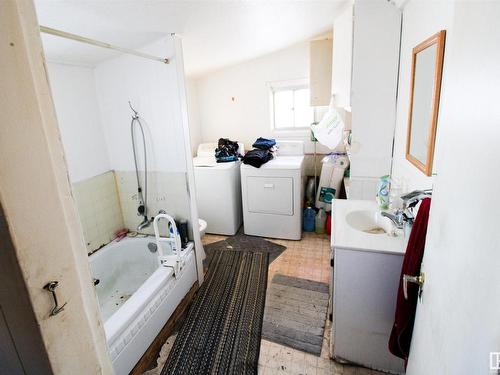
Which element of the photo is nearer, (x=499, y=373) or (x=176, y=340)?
(x=499, y=373)

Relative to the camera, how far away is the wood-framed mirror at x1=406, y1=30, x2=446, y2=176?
3.98 feet

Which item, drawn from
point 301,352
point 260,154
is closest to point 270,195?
point 260,154

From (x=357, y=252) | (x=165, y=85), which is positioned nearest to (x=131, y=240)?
(x=165, y=85)

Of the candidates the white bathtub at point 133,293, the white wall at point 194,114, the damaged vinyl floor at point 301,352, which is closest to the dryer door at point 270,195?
the damaged vinyl floor at point 301,352

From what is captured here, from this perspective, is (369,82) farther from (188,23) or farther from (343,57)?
(188,23)

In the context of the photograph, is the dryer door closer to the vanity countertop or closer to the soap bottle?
the soap bottle

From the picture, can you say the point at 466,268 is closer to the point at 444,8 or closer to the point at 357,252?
the point at 357,252

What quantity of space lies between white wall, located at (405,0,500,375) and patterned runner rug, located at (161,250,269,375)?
120 centimetres

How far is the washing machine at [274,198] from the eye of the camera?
2939 millimetres

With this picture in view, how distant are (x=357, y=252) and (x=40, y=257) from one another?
1.33 metres

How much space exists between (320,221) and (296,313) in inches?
55.2

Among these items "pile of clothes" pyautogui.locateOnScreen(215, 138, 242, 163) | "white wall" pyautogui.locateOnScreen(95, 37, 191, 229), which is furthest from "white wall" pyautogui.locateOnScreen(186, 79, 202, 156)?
"white wall" pyautogui.locateOnScreen(95, 37, 191, 229)

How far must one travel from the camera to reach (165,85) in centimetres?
201

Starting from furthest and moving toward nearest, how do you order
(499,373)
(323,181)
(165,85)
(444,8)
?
(323,181), (165,85), (444,8), (499,373)
